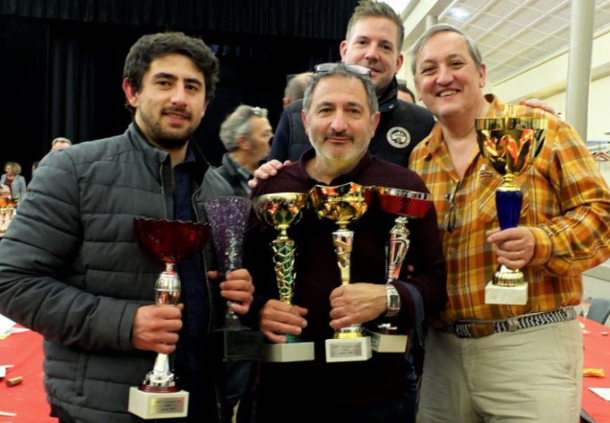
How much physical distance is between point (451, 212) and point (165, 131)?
3.17 ft

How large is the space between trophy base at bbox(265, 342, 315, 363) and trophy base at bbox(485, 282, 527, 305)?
54 centimetres

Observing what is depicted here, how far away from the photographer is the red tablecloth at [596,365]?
2.40 m

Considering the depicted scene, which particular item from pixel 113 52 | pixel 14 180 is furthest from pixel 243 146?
pixel 113 52

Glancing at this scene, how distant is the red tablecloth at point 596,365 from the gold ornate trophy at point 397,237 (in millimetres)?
1044

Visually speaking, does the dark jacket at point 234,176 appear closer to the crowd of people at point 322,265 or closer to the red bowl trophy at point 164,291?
the crowd of people at point 322,265

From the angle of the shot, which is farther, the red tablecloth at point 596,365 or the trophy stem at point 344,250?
the red tablecloth at point 596,365

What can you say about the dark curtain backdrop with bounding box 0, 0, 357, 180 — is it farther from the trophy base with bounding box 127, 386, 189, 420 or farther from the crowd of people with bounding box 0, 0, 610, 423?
the trophy base with bounding box 127, 386, 189, 420

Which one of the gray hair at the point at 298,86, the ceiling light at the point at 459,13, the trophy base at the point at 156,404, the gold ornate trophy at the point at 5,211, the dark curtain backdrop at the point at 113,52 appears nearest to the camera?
the trophy base at the point at 156,404

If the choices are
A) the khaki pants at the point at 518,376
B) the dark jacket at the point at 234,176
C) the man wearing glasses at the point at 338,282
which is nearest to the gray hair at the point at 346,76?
the man wearing glasses at the point at 338,282

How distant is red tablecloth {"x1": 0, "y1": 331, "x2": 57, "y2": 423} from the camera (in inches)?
87.2

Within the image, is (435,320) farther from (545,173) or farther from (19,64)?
(19,64)

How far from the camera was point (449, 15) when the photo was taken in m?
12.3

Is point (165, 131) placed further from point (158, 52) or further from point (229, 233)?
point (229, 233)

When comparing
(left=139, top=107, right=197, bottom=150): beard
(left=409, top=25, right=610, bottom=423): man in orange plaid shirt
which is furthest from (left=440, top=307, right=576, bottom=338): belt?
(left=139, top=107, right=197, bottom=150): beard
